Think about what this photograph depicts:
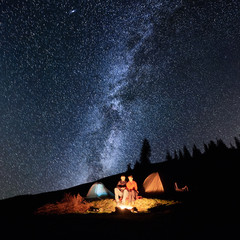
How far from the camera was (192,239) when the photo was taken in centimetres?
324

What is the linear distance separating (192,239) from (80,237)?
2484mm

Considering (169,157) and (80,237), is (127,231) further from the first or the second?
(169,157)

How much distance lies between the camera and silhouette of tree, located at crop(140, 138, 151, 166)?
1859 inches

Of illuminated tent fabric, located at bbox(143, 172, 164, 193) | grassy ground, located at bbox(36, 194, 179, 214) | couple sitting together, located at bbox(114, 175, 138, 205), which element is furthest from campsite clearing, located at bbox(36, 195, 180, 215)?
illuminated tent fabric, located at bbox(143, 172, 164, 193)

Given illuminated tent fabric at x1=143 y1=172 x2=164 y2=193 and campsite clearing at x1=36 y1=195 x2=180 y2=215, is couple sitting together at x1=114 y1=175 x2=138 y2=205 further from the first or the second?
illuminated tent fabric at x1=143 y1=172 x2=164 y2=193

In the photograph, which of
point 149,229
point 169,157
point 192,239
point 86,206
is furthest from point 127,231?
point 169,157

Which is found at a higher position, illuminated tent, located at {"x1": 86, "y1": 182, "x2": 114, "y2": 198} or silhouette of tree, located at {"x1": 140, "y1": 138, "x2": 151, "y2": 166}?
silhouette of tree, located at {"x1": 140, "y1": 138, "x2": 151, "y2": 166}

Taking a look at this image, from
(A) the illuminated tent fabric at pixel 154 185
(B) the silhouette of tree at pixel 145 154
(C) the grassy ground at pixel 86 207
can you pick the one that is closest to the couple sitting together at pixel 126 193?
(C) the grassy ground at pixel 86 207

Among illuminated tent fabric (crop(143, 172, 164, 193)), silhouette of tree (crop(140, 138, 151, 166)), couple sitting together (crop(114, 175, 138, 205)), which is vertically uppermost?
silhouette of tree (crop(140, 138, 151, 166))

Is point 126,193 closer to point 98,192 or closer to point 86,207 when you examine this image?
point 86,207

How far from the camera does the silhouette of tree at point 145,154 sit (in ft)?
155

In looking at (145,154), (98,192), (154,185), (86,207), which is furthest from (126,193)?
(145,154)

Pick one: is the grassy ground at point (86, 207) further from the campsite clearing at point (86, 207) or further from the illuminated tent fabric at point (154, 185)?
the illuminated tent fabric at point (154, 185)

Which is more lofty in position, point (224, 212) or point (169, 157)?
point (169, 157)
